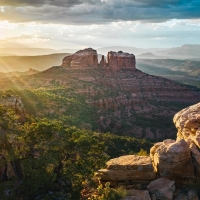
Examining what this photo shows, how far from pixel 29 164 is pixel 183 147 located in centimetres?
1022

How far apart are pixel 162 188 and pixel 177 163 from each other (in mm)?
1924

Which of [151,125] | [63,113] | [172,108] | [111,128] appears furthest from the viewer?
[172,108]

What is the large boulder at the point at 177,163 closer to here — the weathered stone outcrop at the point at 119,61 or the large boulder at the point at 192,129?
the large boulder at the point at 192,129

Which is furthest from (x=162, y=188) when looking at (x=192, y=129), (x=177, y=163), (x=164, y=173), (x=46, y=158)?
(x=46, y=158)

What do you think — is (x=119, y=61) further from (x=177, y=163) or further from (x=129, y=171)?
(x=177, y=163)

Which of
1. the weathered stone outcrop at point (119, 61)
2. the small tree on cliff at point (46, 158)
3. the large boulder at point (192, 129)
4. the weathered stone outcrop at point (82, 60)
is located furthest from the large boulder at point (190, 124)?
the weathered stone outcrop at point (119, 61)

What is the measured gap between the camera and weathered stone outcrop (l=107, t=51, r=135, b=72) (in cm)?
12663

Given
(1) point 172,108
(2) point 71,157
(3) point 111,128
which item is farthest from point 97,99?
(2) point 71,157

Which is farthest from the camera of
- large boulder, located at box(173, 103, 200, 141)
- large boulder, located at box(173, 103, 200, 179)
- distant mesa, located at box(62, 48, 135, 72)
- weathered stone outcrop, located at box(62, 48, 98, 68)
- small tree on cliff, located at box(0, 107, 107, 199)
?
distant mesa, located at box(62, 48, 135, 72)

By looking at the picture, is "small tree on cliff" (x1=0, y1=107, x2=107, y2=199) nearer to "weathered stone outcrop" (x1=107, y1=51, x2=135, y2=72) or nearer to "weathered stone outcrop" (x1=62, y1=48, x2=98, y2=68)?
"weathered stone outcrop" (x1=62, y1=48, x2=98, y2=68)

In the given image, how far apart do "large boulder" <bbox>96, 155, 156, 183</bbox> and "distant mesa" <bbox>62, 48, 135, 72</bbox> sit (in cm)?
10036

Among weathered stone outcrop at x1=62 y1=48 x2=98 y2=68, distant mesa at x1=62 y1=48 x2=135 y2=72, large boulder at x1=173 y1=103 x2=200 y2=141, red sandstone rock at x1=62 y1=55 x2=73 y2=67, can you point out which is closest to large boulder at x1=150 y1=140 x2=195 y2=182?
large boulder at x1=173 y1=103 x2=200 y2=141

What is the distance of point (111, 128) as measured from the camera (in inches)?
2945

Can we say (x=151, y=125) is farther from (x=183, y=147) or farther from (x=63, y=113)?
(x=183, y=147)
